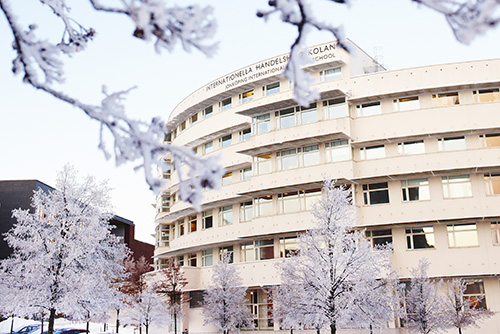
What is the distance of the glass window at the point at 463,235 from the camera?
1270 inches

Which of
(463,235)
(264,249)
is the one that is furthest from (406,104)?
(264,249)

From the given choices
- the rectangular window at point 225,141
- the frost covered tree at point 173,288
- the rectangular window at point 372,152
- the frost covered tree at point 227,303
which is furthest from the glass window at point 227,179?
the rectangular window at point 372,152

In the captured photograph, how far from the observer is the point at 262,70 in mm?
39906

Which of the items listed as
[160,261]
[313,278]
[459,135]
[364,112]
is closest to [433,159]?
[459,135]

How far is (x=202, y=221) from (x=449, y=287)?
2070 centimetres

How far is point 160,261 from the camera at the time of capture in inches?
2093

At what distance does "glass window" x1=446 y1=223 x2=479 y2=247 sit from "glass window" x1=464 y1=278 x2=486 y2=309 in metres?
2.24

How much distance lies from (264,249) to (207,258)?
289 inches

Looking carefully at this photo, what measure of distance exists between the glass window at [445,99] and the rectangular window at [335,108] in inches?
230

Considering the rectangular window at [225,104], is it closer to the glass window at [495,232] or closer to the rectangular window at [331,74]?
the rectangular window at [331,74]

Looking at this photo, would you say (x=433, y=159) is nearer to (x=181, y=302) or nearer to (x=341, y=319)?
(x=341, y=319)

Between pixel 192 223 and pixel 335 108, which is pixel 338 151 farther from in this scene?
pixel 192 223

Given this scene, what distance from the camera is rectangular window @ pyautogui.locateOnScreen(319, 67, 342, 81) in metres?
37.0

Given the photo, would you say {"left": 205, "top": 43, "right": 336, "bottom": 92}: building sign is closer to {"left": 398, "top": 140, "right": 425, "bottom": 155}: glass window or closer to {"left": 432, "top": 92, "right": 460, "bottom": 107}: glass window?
{"left": 432, "top": 92, "right": 460, "bottom": 107}: glass window
